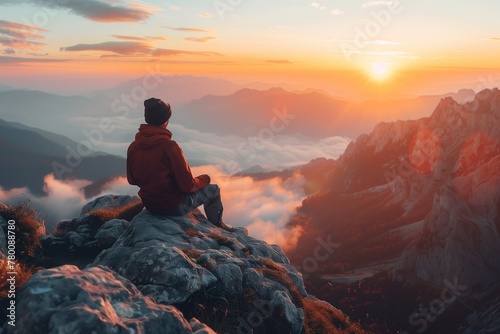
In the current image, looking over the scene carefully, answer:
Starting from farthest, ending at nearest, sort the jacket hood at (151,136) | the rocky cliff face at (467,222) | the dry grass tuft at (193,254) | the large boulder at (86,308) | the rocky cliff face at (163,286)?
the rocky cliff face at (467,222), the jacket hood at (151,136), the dry grass tuft at (193,254), the rocky cliff face at (163,286), the large boulder at (86,308)

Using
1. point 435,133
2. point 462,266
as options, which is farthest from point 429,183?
point 462,266

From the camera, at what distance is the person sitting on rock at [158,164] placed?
1170cm

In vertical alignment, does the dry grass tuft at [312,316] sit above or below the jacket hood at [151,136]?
below

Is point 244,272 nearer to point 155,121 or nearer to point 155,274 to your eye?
point 155,274

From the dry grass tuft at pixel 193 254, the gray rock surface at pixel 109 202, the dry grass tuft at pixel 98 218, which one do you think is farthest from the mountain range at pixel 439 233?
the dry grass tuft at pixel 193 254

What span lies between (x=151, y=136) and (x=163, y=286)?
191 inches

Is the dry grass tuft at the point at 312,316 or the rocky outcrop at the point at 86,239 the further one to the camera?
the rocky outcrop at the point at 86,239

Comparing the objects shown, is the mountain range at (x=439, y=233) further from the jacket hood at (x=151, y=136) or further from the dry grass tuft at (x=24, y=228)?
the dry grass tuft at (x=24, y=228)

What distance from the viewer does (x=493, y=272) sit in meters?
87.9

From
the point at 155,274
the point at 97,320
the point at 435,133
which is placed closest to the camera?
the point at 97,320

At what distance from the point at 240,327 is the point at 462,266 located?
10579 centimetres

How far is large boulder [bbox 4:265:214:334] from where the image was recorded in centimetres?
534

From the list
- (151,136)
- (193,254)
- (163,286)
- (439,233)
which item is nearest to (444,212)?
(439,233)

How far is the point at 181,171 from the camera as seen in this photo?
39.6 ft
